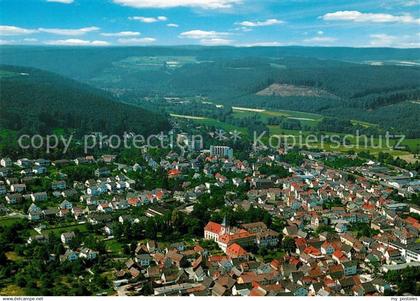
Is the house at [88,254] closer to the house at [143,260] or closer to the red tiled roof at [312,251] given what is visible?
→ the house at [143,260]

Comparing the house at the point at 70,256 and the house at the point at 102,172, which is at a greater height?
the house at the point at 102,172

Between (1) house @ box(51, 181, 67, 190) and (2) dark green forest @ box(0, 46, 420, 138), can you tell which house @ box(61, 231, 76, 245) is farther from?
(2) dark green forest @ box(0, 46, 420, 138)

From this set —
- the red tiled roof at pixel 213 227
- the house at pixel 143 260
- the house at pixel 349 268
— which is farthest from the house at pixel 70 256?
the house at pixel 349 268

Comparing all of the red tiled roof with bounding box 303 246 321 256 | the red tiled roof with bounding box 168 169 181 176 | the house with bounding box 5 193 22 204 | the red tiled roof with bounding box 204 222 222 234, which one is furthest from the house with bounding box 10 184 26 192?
the red tiled roof with bounding box 303 246 321 256

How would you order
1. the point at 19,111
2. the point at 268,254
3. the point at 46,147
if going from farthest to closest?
the point at 19,111 → the point at 46,147 → the point at 268,254

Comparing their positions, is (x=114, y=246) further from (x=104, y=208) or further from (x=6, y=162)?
(x=6, y=162)

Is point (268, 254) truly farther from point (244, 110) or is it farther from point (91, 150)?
point (244, 110)

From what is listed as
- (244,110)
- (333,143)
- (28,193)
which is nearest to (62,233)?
(28,193)
